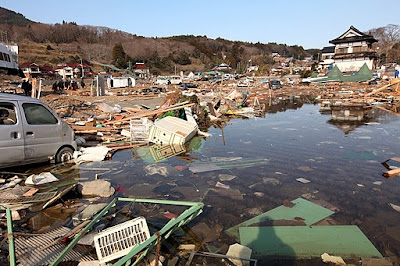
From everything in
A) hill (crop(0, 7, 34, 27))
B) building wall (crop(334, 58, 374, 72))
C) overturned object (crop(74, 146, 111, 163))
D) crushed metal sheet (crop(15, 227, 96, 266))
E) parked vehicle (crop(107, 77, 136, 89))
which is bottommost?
crushed metal sheet (crop(15, 227, 96, 266))

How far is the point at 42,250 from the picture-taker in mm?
3020

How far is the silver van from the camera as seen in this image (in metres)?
5.47

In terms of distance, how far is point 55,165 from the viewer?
6.64m

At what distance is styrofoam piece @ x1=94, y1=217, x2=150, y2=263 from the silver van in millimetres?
3779

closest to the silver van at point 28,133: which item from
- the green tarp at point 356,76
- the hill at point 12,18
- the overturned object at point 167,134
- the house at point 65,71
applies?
the overturned object at point 167,134

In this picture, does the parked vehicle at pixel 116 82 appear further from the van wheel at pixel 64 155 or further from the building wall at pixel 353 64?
the building wall at pixel 353 64

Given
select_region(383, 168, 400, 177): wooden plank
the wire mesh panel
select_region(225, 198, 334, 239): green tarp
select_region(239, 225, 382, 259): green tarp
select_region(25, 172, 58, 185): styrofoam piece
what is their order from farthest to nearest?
the wire mesh panel
select_region(383, 168, 400, 177): wooden plank
select_region(25, 172, 58, 185): styrofoam piece
select_region(225, 198, 334, 239): green tarp
select_region(239, 225, 382, 259): green tarp

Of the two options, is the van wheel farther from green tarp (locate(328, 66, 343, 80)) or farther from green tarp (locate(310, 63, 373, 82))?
green tarp (locate(328, 66, 343, 80))

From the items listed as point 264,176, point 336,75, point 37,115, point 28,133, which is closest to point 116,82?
point 336,75

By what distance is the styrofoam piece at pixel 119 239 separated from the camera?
2883 mm

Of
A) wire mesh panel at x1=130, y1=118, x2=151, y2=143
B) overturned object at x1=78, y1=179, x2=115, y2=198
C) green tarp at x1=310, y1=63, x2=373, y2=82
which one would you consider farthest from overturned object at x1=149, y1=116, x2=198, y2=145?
green tarp at x1=310, y1=63, x2=373, y2=82

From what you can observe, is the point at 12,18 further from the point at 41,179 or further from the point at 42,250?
the point at 42,250

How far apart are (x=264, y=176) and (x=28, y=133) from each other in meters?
5.40

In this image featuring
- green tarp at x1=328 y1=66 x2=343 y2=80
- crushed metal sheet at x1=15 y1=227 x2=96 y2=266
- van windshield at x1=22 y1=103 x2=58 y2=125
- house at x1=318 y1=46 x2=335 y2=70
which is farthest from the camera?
house at x1=318 y1=46 x2=335 y2=70
